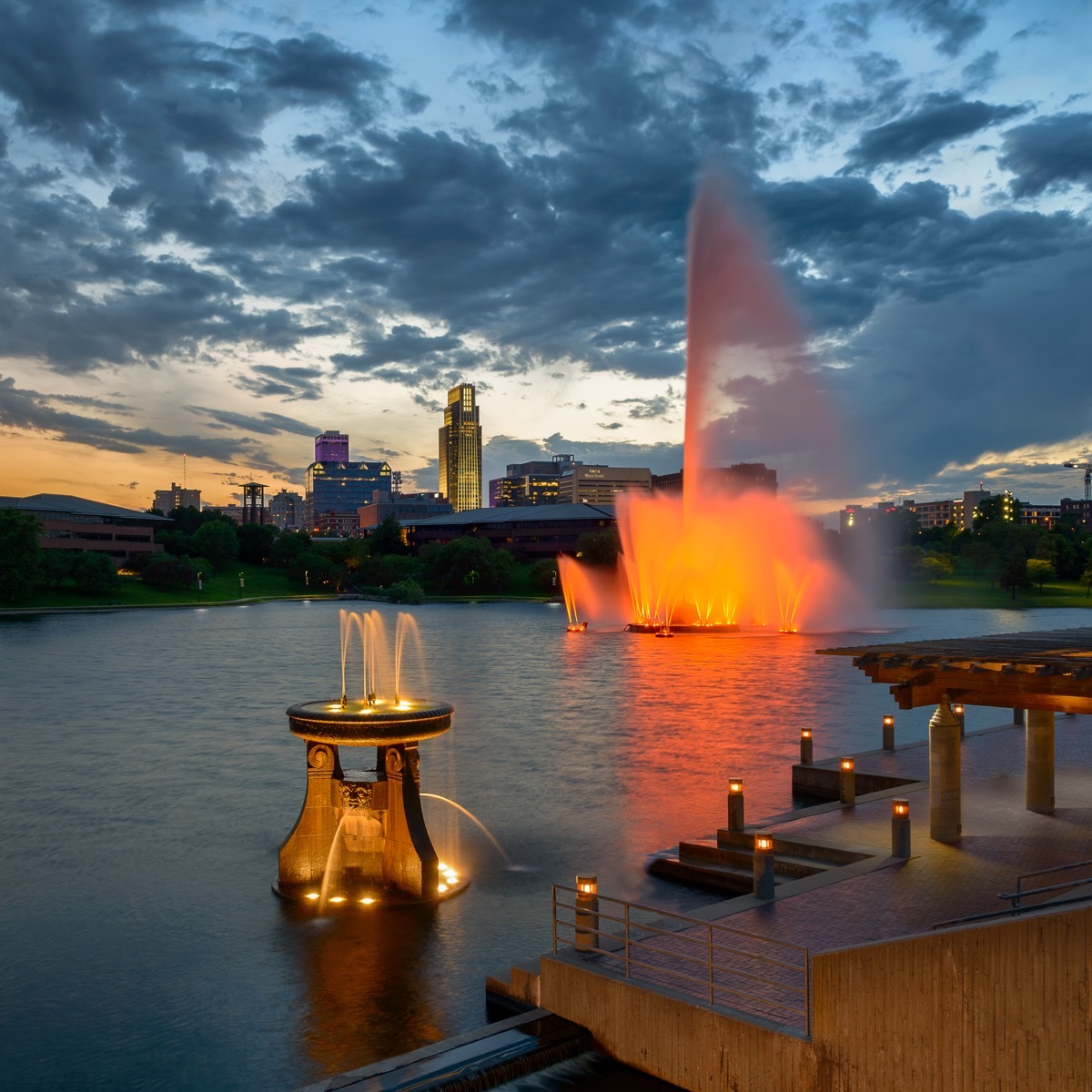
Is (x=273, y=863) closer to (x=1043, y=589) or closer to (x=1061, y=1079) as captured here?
(x=1061, y=1079)

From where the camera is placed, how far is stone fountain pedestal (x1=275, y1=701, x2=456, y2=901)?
17.0m

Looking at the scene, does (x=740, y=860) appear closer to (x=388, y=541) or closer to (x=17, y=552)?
(x=17, y=552)

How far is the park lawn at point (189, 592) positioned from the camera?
12262 cm

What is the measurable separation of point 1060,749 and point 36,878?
2397 centimetres

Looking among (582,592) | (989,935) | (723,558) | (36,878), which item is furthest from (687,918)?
(582,592)

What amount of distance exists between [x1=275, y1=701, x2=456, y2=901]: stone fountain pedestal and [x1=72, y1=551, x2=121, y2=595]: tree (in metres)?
119

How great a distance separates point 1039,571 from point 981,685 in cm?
14286

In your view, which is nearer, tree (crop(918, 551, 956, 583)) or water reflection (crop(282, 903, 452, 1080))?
water reflection (crop(282, 903, 452, 1080))

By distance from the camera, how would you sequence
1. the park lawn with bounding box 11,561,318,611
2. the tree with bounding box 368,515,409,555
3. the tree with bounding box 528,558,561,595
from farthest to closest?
1. the tree with bounding box 368,515,409,555
2. the tree with bounding box 528,558,561,595
3. the park lawn with bounding box 11,561,318,611

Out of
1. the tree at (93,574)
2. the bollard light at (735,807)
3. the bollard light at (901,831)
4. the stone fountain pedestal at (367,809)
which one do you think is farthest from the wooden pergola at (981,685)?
the tree at (93,574)

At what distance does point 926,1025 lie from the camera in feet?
30.4

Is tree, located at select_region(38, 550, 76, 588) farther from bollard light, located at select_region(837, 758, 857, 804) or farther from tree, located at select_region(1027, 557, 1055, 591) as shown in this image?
tree, located at select_region(1027, 557, 1055, 591)

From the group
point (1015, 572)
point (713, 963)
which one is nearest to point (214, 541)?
point (1015, 572)

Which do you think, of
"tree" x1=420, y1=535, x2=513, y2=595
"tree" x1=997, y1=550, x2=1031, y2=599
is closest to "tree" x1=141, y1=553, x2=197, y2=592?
"tree" x1=420, y1=535, x2=513, y2=595
